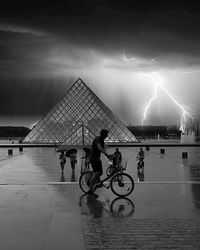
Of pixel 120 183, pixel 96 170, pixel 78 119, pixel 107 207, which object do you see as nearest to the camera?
pixel 107 207

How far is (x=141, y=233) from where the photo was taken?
564 cm

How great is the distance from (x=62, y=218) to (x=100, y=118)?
6027 centimetres

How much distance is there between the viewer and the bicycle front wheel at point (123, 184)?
9.46 meters

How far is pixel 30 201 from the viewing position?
862 cm

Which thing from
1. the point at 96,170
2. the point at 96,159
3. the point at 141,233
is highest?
the point at 96,159

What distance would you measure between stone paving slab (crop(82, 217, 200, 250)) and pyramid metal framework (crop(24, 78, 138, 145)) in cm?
5882

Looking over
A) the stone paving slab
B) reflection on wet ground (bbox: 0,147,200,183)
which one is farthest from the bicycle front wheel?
reflection on wet ground (bbox: 0,147,200,183)

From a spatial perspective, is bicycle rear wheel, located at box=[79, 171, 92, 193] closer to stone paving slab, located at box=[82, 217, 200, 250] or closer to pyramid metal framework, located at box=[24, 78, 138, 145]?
stone paving slab, located at box=[82, 217, 200, 250]

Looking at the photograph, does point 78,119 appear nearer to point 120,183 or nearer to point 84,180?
point 84,180

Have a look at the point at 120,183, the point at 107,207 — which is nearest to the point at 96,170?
the point at 120,183

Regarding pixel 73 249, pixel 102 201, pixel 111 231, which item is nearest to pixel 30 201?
pixel 102 201

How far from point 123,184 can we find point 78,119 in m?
58.5

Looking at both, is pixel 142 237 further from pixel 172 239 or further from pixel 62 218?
pixel 62 218

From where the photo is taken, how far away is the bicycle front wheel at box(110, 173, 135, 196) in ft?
31.0
